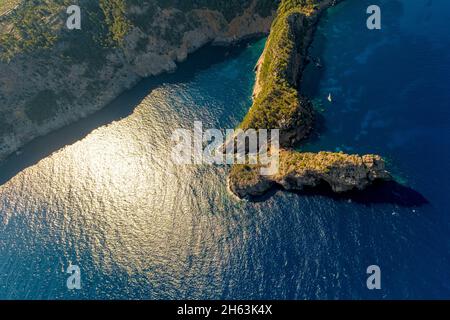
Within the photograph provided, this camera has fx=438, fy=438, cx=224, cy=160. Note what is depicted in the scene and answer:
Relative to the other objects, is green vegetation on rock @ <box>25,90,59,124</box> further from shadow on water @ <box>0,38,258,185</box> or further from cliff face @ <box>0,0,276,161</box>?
shadow on water @ <box>0,38,258,185</box>

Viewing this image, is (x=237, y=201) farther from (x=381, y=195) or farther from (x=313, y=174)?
(x=381, y=195)

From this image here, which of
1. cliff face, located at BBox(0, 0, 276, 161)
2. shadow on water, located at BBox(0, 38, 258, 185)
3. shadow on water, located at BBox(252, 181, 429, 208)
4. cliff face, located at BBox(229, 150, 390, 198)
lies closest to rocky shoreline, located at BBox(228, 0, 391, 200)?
cliff face, located at BBox(229, 150, 390, 198)

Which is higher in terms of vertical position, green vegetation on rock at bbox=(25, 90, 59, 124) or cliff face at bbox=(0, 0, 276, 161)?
cliff face at bbox=(0, 0, 276, 161)

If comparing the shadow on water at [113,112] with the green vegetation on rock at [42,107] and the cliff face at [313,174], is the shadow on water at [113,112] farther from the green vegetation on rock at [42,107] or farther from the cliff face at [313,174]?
the cliff face at [313,174]

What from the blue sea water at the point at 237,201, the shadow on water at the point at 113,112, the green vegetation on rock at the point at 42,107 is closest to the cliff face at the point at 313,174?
the blue sea water at the point at 237,201

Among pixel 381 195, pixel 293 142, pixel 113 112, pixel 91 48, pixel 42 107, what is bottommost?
pixel 381 195

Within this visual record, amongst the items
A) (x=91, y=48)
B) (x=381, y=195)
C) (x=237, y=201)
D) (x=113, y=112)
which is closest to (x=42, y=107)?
(x=113, y=112)

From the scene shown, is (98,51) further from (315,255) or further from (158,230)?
(315,255)
